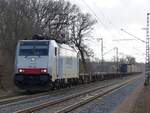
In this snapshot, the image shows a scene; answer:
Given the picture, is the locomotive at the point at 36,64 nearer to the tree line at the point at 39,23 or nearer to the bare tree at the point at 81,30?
the tree line at the point at 39,23

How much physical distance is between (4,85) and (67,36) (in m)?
39.6

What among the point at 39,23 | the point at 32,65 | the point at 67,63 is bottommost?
the point at 32,65

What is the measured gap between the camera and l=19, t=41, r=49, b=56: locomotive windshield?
31.7 meters

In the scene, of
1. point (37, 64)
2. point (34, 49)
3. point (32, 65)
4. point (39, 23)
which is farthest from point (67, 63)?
point (39, 23)

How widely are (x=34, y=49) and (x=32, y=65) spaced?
1.23 m

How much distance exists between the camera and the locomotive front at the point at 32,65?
3089cm

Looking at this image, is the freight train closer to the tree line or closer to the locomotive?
the locomotive

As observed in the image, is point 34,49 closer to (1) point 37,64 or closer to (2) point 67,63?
(1) point 37,64

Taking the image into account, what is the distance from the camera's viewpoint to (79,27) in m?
85.2

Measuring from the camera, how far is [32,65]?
102 ft

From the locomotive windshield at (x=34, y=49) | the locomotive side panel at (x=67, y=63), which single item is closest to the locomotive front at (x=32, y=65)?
the locomotive windshield at (x=34, y=49)

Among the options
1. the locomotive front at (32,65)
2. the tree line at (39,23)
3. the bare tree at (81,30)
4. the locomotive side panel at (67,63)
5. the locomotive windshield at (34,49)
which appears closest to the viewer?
the locomotive front at (32,65)

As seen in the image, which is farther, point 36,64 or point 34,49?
point 34,49

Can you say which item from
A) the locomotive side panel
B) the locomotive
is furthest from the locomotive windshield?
the locomotive side panel
